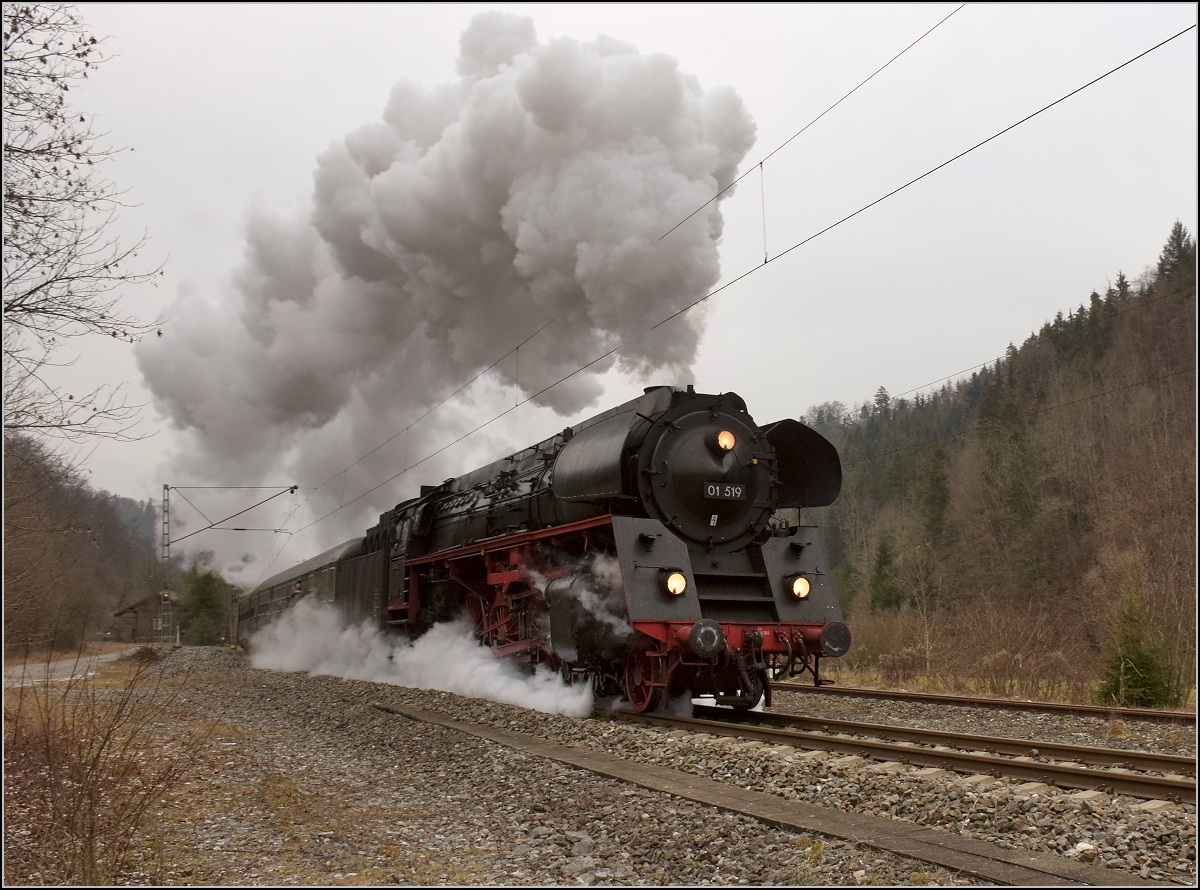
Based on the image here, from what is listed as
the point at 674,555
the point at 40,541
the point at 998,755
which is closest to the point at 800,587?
the point at 674,555

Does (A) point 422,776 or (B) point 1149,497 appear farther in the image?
(B) point 1149,497

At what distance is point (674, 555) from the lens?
9.41m

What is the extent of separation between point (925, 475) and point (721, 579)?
27.9m

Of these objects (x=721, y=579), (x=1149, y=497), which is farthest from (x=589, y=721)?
(x=1149, y=497)

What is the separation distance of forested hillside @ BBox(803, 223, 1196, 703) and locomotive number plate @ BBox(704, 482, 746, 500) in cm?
632

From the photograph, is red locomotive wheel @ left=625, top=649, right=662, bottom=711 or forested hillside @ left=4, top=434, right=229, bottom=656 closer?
forested hillside @ left=4, top=434, right=229, bottom=656

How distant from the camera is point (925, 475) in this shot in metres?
35.8

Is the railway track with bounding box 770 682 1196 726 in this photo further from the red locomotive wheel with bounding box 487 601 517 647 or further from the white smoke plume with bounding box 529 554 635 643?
the red locomotive wheel with bounding box 487 601 517 647

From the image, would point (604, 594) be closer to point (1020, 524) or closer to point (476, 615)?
point (476, 615)

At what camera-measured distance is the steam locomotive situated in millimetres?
9281

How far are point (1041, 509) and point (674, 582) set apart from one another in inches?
978

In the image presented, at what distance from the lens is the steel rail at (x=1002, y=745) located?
21.1 ft

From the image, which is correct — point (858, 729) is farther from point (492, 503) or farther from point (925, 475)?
point (925, 475)

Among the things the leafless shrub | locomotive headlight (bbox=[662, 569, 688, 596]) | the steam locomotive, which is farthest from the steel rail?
the leafless shrub
